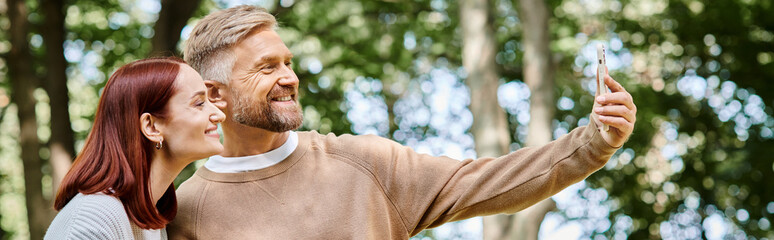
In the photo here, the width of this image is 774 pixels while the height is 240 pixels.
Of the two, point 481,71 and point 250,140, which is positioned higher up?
point 250,140

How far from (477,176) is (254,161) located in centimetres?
81

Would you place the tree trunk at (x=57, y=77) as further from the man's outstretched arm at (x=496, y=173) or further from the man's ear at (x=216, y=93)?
the man's outstretched arm at (x=496, y=173)

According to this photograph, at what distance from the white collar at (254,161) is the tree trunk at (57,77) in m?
7.05

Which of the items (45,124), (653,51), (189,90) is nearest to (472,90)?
(653,51)

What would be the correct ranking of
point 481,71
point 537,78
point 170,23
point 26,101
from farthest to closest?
point 26,101, point 170,23, point 481,71, point 537,78

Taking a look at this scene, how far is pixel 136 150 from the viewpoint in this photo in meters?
2.77

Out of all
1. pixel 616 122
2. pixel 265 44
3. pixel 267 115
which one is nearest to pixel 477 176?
pixel 616 122

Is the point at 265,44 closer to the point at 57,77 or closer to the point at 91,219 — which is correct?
the point at 91,219

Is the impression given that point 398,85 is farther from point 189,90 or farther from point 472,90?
point 189,90

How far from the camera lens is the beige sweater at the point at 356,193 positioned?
316 cm

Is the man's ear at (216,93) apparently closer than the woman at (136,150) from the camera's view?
No

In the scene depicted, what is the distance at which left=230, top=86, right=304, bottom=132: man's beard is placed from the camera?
3.29 metres

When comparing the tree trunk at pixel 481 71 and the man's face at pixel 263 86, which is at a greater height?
the man's face at pixel 263 86

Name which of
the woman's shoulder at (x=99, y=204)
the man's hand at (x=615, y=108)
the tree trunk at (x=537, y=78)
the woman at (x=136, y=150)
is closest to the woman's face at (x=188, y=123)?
the woman at (x=136, y=150)
